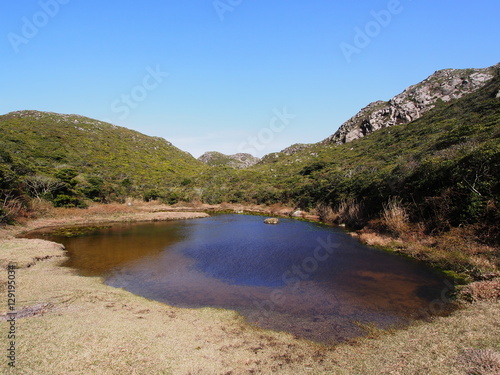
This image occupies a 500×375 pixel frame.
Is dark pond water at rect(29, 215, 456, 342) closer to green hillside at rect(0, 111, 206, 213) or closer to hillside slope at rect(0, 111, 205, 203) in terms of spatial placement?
green hillside at rect(0, 111, 206, 213)

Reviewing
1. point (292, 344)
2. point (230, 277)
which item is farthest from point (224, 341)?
point (230, 277)

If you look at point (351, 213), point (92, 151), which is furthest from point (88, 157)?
point (351, 213)

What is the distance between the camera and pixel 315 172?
2354 inches

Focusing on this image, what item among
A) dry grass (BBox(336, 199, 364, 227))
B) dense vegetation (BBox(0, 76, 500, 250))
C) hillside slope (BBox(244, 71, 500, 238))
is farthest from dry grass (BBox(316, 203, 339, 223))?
hillside slope (BBox(244, 71, 500, 238))

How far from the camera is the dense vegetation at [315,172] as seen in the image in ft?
61.3

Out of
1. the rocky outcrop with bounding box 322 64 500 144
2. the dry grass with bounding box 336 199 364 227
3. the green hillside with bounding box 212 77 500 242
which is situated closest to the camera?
the green hillside with bounding box 212 77 500 242

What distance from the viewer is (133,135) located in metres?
98.2

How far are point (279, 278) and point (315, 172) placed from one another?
4771cm

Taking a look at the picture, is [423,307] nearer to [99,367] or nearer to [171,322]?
[171,322]

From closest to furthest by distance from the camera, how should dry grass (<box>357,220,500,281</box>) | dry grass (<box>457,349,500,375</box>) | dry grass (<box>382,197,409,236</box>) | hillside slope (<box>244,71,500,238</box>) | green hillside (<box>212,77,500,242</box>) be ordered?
dry grass (<box>457,349,500,375</box>) → dry grass (<box>357,220,500,281</box>) → hillside slope (<box>244,71,500,238</box>) → green hillside (<box>212,77,500,242</box>) → dry grass (<box>382,197,409,236</box>)

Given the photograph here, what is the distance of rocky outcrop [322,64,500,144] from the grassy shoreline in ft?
248

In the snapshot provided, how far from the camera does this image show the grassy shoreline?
5.99m

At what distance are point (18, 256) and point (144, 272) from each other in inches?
273

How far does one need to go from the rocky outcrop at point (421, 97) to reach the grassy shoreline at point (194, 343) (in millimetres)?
75613
